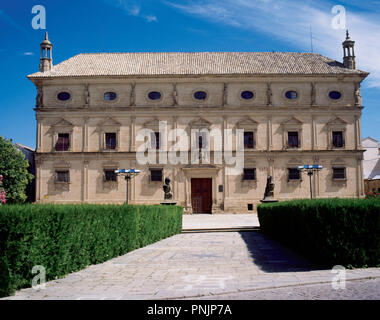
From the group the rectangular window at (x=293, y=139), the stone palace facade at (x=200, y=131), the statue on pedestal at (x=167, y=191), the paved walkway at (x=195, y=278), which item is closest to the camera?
the paved walkway at (x=195, y=278)

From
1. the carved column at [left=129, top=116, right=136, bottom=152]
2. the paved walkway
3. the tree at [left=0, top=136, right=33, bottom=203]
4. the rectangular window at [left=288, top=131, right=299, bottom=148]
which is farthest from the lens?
the rectangular window at [left=288, top=131, right=299, bottom=148]

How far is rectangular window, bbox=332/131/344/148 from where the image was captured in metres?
34.8

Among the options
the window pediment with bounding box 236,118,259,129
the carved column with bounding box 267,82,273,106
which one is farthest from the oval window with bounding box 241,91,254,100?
the window pediment with bounding box 236,118,259,129

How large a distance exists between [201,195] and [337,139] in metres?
13.3

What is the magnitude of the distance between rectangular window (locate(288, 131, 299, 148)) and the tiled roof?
5.44m

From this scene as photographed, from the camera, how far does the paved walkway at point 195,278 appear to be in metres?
6.04

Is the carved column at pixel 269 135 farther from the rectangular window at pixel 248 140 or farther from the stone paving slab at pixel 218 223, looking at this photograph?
the stone paving slab at pixel 218 223

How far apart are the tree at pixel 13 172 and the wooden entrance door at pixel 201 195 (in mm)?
15109

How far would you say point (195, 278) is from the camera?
742cm

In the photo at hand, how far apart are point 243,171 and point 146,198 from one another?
8.92 metres

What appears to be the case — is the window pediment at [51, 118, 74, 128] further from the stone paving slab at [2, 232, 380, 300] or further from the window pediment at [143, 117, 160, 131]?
the stone paving slab at [2, 232, 380, 300]

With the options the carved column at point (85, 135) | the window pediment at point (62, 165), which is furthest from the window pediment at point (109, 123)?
the window pediment at point (62, 165)

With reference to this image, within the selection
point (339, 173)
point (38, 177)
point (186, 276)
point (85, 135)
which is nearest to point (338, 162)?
point (339, 173)

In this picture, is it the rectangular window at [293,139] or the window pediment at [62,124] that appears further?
A: the rectangular window at [293,139]
